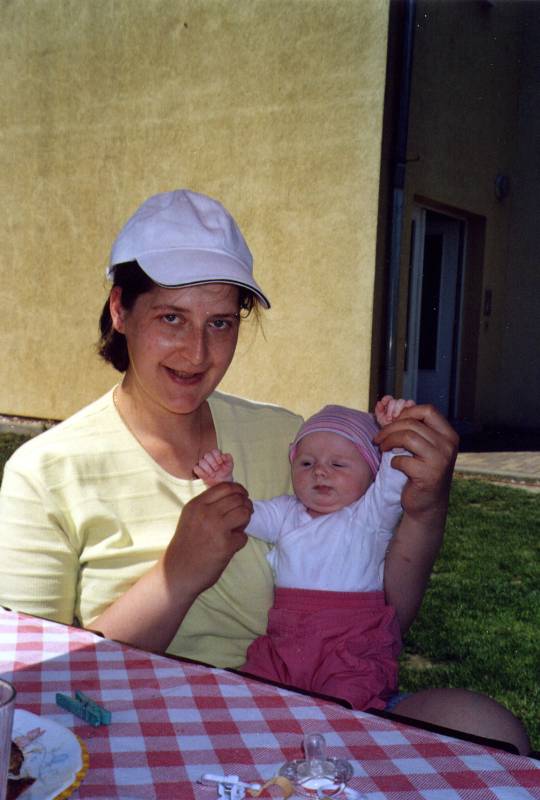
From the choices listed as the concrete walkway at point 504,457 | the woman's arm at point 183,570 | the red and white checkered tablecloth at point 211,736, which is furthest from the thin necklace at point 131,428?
the concrete walkway at point 504,457

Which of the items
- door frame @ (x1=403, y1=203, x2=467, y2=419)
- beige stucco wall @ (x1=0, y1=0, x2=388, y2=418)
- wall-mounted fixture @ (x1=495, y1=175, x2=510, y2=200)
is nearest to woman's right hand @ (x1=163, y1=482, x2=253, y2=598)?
beige stucco wall @ (x1=0, y1=0, x2=388, y2=418)

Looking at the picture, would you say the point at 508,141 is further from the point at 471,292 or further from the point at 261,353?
the point at 261,353

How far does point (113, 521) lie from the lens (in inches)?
72.7

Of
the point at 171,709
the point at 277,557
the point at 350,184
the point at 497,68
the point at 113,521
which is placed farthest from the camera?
the point at 497,68

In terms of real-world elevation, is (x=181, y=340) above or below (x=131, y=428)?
above

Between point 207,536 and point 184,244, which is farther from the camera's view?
point 184,244

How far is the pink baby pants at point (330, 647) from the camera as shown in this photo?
1929 mm

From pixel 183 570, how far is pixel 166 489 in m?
0.29

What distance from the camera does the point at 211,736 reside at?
3.54ft

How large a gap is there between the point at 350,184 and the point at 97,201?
3131mm

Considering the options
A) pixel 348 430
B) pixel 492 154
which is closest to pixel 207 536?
pixel 348 430

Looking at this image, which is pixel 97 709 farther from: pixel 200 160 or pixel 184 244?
pixel 200 160

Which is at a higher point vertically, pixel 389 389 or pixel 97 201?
pixel 97 201


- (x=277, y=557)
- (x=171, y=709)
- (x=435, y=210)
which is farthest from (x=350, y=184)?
(x=171, y=709)
